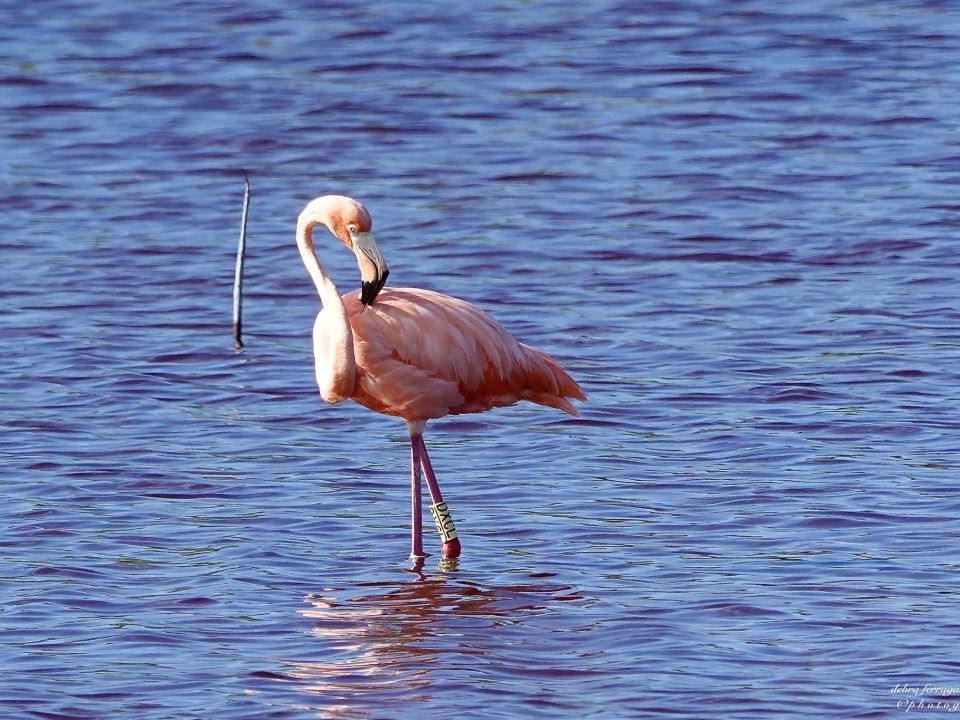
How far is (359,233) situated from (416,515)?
1112 millimetres

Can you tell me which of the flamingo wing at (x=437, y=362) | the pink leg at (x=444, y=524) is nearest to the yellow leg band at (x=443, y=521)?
the pink leg at (x=444, y=524)

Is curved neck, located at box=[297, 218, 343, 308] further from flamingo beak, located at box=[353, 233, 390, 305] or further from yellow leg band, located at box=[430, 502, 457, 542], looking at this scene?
yellow leg band, located at box=[430, 502, 457, 542]

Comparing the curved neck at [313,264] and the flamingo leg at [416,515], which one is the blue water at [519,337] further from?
the curved neck at [313,264]

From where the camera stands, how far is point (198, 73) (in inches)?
698

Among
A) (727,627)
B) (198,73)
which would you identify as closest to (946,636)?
(727,627)

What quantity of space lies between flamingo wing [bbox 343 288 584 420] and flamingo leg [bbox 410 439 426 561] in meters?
0.18

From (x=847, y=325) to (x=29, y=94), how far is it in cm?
906

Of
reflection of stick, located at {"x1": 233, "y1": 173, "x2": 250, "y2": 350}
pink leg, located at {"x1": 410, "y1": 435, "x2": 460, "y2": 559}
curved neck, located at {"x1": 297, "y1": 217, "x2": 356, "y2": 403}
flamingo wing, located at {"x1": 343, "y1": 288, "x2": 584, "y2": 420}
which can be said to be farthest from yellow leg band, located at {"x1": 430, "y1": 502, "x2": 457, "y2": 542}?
reflection of stick, located at {"x1": 233, "y1": 173, "x2": 250, "y2": 350}

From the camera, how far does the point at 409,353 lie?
25.4ft

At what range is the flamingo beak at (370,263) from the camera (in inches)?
Answer: 296

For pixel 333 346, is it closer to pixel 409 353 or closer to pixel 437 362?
pixel 409 353

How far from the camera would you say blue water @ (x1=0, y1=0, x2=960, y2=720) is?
6543 millimetres

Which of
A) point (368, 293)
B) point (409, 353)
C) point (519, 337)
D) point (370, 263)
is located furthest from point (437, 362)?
point (519, 337)

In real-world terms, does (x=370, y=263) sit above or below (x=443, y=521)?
above
